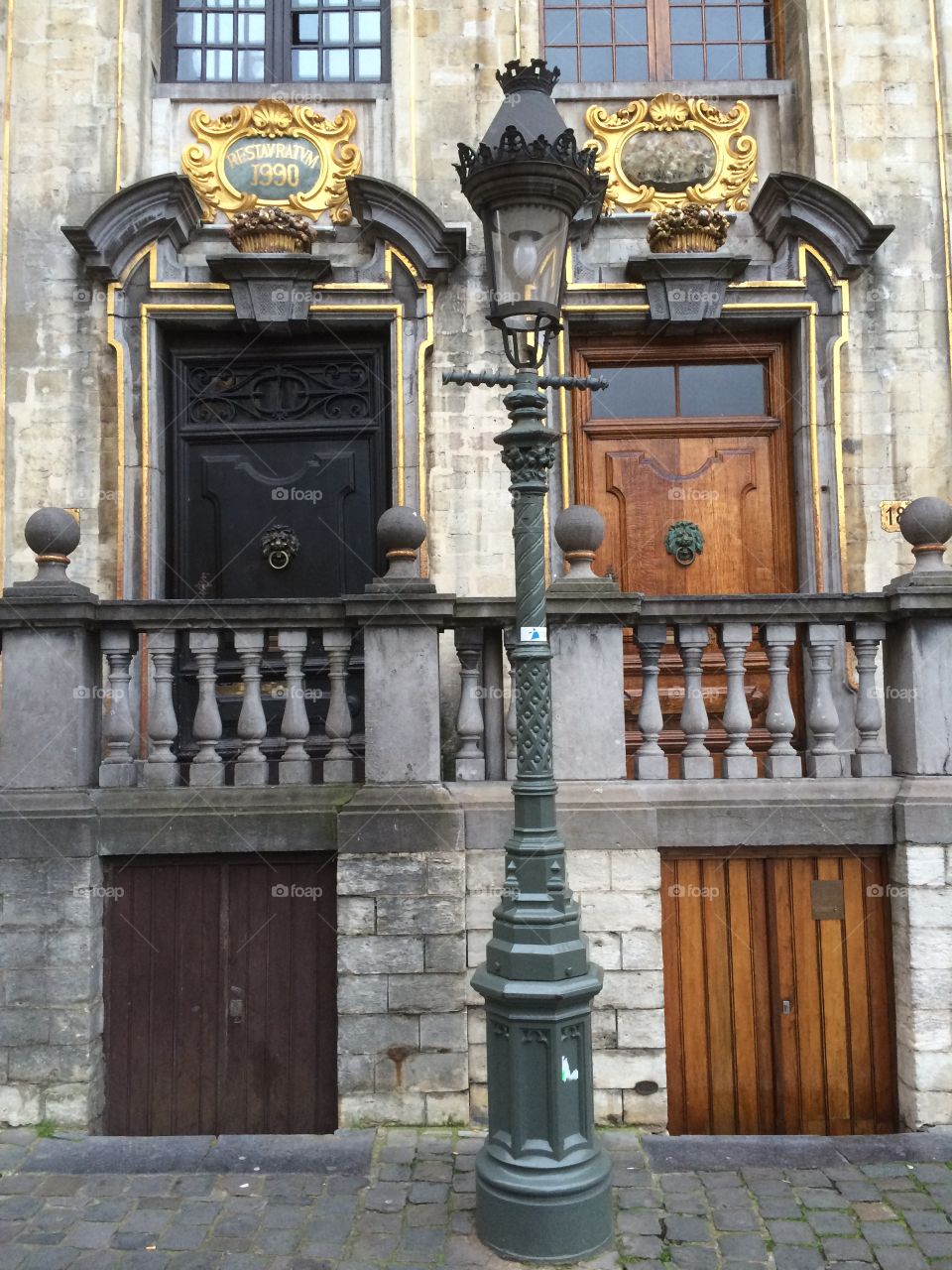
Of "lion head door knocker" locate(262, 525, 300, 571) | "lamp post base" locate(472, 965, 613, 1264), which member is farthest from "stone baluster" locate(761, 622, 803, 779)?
"lion head door knocker" locate(262, 525, 300, 571)

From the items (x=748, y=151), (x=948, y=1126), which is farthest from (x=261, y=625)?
(x=748, y=151)

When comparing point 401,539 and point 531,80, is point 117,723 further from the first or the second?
point 531,80

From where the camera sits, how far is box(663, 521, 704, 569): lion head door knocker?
7422mm

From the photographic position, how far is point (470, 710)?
18.5ft

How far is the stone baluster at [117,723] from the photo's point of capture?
18.5 ft

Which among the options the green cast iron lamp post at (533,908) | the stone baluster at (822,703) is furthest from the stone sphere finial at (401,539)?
the stone baluster at (822,703)

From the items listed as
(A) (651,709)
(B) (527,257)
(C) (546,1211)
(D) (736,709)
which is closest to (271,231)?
(B) (527,257)

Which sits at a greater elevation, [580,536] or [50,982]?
[580,536]

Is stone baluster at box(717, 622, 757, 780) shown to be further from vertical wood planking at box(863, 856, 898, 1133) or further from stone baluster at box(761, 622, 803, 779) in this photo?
vertical wood planking at box(863, 856, 898, 1133)

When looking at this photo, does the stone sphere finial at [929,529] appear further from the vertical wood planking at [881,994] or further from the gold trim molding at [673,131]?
the gold trim molding at [673,131]

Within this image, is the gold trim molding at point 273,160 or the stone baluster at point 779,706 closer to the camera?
the stone baluster at point 779,706

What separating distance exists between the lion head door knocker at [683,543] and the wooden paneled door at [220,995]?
3377 mm

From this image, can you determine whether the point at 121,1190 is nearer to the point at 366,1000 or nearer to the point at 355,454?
the point at 366,1000

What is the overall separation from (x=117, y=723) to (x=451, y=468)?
2872 millimetres
